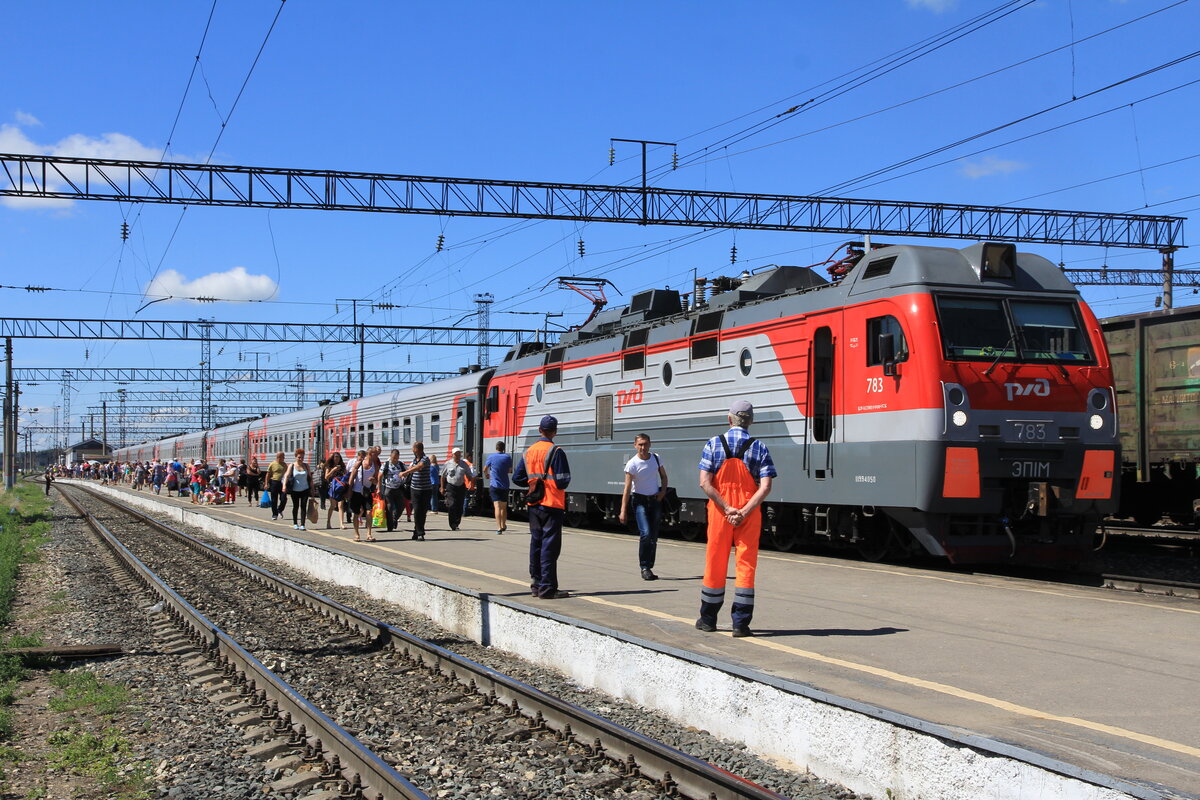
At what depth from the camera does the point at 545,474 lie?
10758 millimetres

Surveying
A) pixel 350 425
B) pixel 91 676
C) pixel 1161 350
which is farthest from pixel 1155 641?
pixel 350 425

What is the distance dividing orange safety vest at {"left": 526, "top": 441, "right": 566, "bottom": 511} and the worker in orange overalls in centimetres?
268

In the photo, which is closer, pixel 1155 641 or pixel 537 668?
pixel 1155 641

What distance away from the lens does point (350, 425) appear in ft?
125

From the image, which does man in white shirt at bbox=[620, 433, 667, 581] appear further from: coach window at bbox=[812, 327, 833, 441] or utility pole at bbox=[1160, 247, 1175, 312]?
utility pole at bbox=[1160, 247, 1175, 312]

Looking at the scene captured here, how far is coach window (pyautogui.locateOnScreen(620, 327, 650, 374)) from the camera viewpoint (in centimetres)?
1905

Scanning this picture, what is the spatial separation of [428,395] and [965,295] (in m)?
20.4

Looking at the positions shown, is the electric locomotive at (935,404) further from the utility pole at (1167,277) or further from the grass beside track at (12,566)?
the utility pole at (1167,277)

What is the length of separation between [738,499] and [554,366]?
1497 centimetres

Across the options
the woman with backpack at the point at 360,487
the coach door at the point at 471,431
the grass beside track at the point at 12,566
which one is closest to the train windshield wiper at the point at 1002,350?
the grass beside track at the point at 12,566

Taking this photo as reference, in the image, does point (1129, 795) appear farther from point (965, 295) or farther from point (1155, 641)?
point (965, 295)

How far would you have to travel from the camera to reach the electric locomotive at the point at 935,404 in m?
12.3

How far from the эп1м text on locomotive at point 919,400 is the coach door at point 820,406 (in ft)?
0.07

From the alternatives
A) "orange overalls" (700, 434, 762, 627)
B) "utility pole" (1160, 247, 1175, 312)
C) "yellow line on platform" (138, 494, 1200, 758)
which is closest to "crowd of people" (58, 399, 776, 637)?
"orange overalls" (700, 434, 762, 627)
